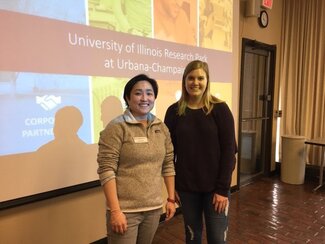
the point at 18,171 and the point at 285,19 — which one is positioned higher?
the point at 285,19

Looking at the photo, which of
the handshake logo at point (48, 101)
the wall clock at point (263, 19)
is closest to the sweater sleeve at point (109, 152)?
the handshake logo at point (48, 101)

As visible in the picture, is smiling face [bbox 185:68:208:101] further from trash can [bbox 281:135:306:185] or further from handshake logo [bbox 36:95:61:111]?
trash can [bbox 281:135:306:185]

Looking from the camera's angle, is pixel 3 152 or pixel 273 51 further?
pixel 273 51

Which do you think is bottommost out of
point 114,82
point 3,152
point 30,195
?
point 30,195

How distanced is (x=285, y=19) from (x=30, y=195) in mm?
4206

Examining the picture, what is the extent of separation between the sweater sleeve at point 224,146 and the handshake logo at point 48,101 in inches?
41.3

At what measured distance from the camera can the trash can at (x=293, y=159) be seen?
156 inches

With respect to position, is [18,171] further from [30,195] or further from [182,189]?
[182,189]

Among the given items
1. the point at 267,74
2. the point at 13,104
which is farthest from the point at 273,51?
the point at 13,104

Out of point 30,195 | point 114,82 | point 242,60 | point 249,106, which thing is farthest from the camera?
point 249,106

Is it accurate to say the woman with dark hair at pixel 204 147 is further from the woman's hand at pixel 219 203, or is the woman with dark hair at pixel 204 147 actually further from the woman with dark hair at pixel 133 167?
the woman with dark hair at pixel 133 167

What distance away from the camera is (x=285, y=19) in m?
4.29

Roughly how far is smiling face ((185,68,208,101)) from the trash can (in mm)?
2959

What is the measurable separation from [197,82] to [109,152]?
599 millimetres
